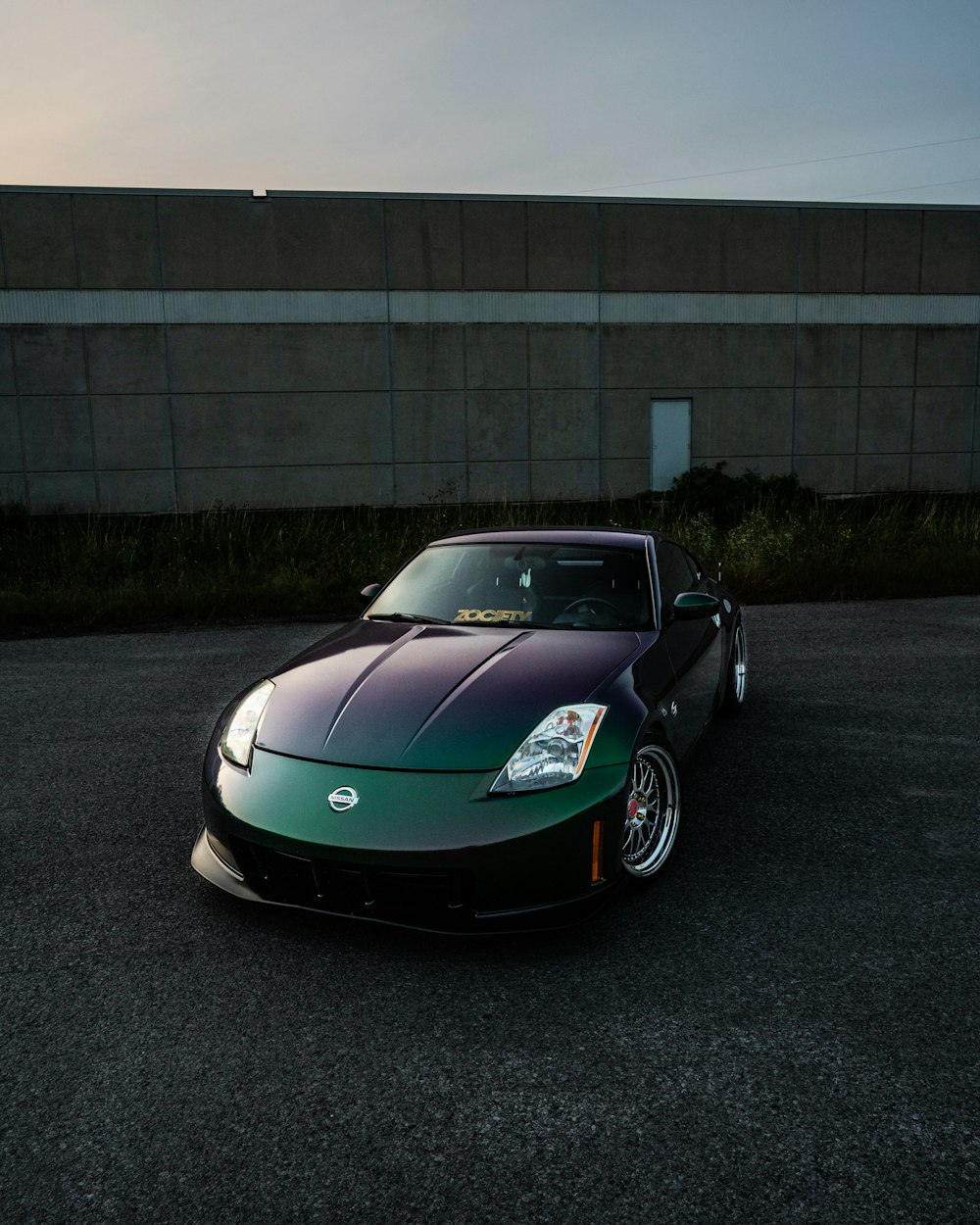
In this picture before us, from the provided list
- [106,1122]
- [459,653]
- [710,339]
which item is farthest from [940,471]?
[106,1122]

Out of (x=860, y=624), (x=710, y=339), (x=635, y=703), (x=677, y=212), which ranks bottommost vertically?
(x=860, y=624)

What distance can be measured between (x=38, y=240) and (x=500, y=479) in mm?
10985

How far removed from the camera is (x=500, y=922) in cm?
312

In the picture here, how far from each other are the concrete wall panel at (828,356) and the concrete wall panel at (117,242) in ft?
48.2

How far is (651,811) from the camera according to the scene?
3822 mm

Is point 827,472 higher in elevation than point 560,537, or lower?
lower

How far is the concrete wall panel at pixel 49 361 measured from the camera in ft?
66.4

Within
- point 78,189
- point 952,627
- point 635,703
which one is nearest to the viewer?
point 635,703

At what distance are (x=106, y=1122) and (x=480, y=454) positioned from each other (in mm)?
20157

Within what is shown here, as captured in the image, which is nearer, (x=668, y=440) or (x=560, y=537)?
(x=560, y=537)

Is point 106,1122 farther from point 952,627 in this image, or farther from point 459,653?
point 952,627

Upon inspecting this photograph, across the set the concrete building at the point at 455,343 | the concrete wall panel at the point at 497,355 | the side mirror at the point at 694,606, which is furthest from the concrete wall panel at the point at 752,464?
the side mirror at the point at 694,606

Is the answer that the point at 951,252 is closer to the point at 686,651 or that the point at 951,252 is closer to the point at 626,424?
the point at 626,424

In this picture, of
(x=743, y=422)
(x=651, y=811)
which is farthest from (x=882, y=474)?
(x=651, y=811)
